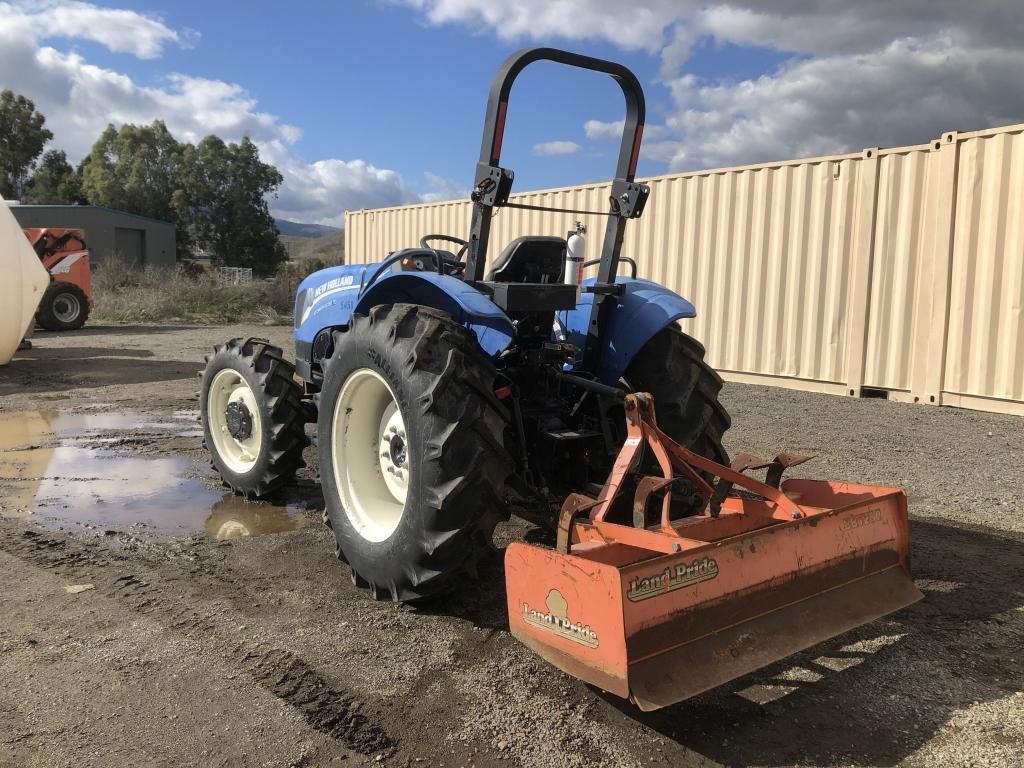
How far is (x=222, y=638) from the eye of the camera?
10.1 feet

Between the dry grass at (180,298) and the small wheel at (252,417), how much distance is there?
16564mm

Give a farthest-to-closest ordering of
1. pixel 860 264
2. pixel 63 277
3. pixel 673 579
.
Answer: pixel 63 277 < pixel 860 264 < pixel 673 579

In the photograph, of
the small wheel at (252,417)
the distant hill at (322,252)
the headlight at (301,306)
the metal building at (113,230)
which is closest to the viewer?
the small wheel at (252,417)

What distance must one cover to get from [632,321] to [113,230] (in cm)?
3609

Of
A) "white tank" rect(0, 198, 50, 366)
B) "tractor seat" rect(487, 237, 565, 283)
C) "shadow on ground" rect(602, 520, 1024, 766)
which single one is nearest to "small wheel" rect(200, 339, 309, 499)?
"tractor seat" rect(487, 237, 565, 283)

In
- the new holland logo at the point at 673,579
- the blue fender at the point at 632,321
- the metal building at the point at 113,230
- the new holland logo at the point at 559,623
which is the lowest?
the new holland logo at the point at 559,623

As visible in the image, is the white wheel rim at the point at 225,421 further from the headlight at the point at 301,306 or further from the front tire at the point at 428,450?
the front tire at the point at 428,450

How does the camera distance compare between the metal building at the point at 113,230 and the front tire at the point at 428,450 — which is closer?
the front tire at the point at 428,450

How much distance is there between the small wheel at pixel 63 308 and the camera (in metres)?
16.5

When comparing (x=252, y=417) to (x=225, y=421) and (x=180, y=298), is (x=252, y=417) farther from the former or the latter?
(x=180, y=298)

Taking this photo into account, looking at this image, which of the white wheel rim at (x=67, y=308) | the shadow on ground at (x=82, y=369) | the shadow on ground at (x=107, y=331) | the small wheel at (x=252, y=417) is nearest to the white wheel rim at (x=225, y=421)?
the small wheel at (x=252, y=417)

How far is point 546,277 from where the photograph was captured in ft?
12.8

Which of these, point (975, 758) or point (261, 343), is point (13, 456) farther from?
point (975, 758)

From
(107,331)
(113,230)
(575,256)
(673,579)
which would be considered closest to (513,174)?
(575,256)
